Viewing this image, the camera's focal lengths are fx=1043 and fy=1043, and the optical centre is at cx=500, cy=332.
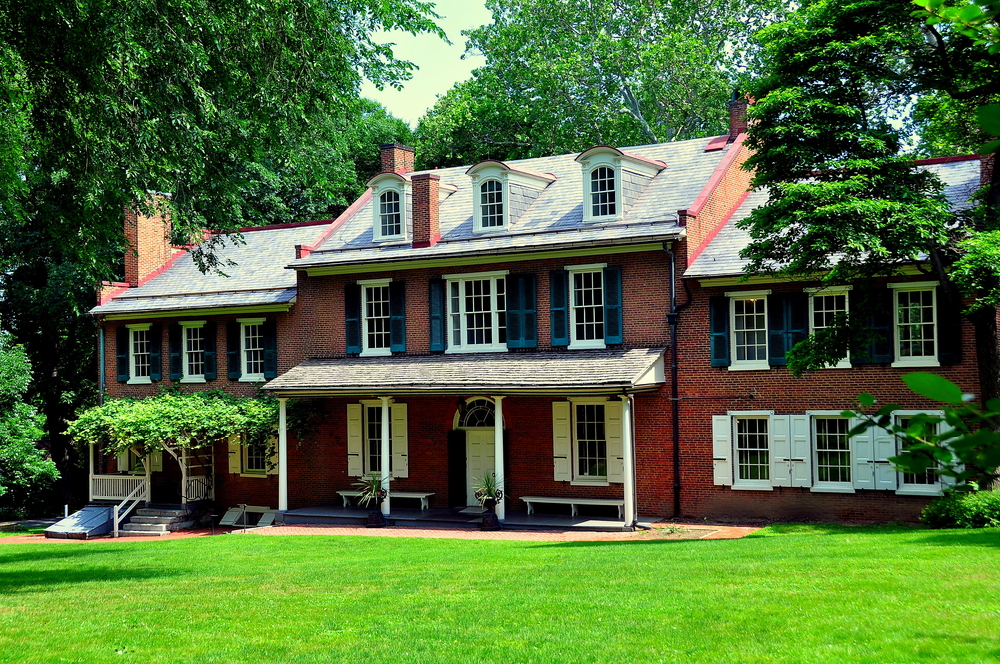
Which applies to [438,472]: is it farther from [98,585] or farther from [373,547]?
[98,585]

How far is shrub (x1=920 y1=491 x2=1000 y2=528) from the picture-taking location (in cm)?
1816

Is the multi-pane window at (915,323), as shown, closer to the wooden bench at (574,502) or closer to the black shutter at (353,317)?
the wooden bench at (574,502)

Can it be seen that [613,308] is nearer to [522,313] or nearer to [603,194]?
[522,313]

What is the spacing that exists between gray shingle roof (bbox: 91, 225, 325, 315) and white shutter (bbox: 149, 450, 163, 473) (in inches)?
176

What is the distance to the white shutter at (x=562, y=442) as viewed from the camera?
25.5 m

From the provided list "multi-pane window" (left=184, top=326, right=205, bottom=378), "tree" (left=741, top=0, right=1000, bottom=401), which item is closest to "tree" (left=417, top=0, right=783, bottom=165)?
"multi-pane window" (left=184, top=326, right=205, bottom=378)

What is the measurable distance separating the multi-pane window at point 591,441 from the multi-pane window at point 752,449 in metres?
3.22

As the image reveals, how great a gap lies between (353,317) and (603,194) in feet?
24.7

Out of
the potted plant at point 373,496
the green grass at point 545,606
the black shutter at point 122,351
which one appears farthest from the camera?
the black shutter at point 122,351

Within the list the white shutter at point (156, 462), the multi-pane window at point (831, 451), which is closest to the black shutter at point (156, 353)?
the white shutter at point (156, 462)

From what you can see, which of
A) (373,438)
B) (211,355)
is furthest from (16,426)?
(373,438)

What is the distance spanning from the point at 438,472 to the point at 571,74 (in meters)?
22.4

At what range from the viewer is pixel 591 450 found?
2542 cm

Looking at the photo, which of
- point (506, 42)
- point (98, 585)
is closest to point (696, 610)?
point (98, 585)
